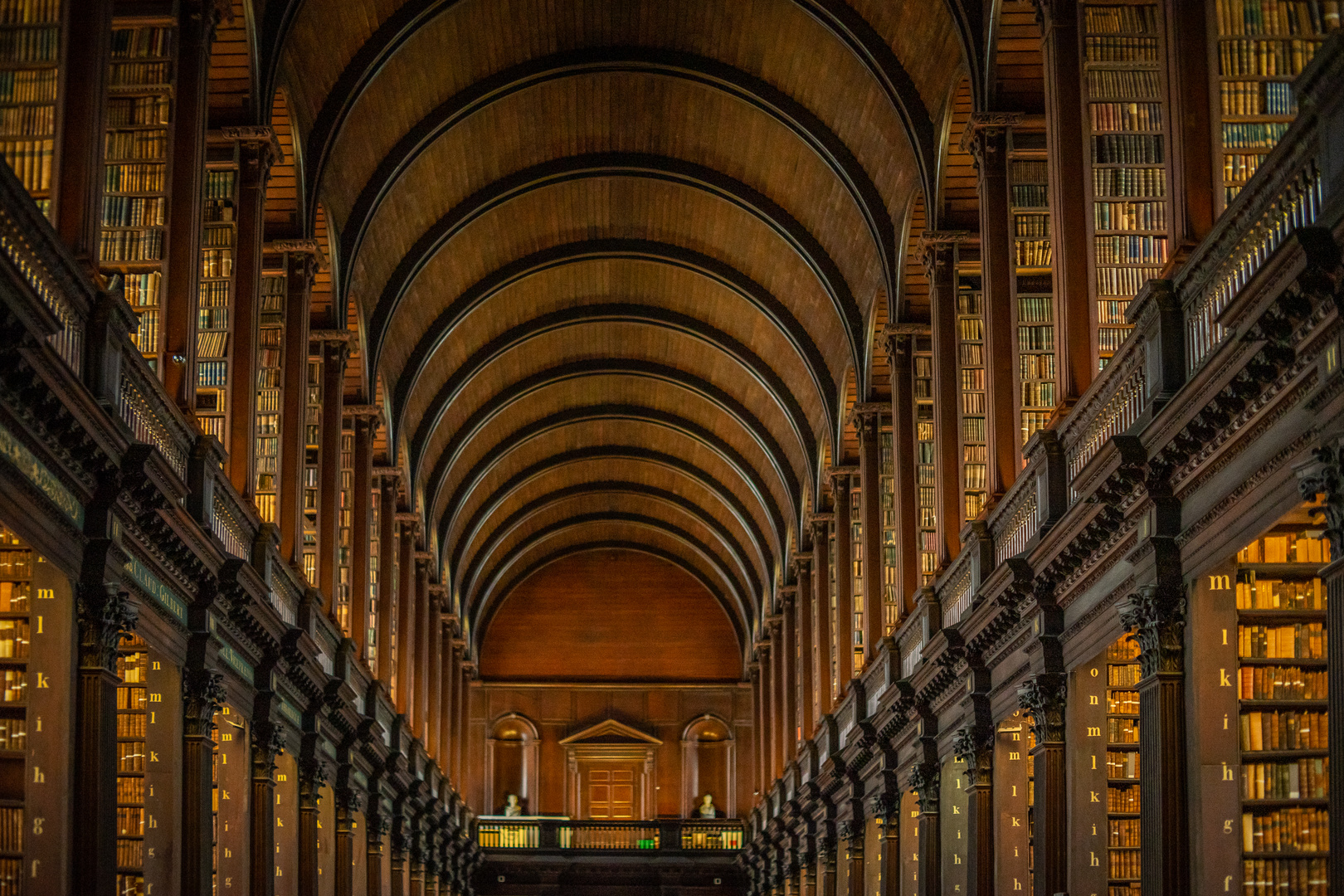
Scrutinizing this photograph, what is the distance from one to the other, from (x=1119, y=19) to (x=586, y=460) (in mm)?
27281

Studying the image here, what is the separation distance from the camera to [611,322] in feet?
107

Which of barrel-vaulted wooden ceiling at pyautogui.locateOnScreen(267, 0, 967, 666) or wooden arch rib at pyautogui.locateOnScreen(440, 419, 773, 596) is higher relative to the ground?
barrel-vaulted wooden ceiling at pyautogui.locateOnScreen(267, 0, 967, 666)

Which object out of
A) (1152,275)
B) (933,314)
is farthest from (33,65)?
(933,314)

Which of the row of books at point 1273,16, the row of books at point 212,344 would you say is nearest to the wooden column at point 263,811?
the row of books at point 212,344

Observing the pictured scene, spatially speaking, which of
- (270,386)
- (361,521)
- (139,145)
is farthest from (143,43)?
(361,521)

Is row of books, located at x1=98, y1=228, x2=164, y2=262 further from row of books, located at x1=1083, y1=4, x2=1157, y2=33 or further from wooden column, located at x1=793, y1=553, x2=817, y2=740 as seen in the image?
wooden column, located at x1=793, y1=553, x2=817, y2=740

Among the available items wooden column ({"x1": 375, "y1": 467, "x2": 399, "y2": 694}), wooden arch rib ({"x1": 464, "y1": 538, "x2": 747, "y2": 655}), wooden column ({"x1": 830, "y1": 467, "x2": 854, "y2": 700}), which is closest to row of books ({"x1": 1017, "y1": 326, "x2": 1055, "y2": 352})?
wooden column ({"x1": 830, "y1": 467, "x2": 854, "y2": 700})

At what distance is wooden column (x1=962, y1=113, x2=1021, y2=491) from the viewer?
1658cm

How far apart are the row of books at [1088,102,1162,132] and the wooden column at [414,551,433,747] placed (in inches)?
823

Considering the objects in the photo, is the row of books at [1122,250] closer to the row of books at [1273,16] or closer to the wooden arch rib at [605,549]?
the row of books at [1273,16]

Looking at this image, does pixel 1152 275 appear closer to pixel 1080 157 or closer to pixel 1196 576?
pixel 1080 157

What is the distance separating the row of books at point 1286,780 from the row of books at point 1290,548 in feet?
4.08

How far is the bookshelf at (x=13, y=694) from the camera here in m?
11.2

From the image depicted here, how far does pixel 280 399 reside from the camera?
20109 millimetres
